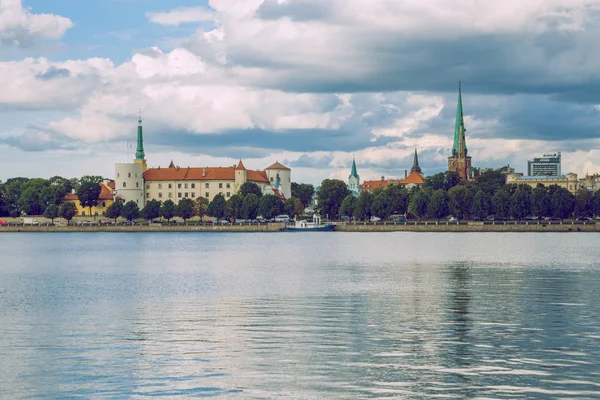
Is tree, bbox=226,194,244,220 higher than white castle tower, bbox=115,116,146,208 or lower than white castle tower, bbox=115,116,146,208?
lower

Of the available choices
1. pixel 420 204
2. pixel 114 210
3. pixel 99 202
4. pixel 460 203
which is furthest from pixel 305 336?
pixel 99 202

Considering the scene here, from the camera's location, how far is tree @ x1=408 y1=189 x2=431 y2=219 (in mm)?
127188

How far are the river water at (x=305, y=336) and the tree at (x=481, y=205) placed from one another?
8176 centimetres

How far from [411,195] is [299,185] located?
198 feet

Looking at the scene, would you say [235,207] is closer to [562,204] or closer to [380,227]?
[380,227]

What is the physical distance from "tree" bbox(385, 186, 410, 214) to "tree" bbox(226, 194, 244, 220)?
2284 cm

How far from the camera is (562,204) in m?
122

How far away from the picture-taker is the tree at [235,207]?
13738 cm

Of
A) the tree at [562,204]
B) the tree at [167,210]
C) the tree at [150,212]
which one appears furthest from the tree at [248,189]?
the tree at [562,204]

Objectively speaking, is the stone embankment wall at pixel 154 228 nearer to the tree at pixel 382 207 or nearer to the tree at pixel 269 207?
the tree at pixel 269 207

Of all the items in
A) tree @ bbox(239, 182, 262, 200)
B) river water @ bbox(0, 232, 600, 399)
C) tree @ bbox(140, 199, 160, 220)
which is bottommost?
river water @ bbox(0, 232, 600, 399)

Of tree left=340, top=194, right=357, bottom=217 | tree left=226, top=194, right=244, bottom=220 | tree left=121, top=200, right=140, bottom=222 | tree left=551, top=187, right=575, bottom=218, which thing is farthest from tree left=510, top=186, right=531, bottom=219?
tree left=121, top=200, right=140, bottom=222

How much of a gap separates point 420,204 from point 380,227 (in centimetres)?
809

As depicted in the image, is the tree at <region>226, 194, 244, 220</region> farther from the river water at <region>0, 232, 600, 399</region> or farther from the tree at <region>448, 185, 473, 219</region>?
the river water at <region>0, 232, 600, 399</region>
